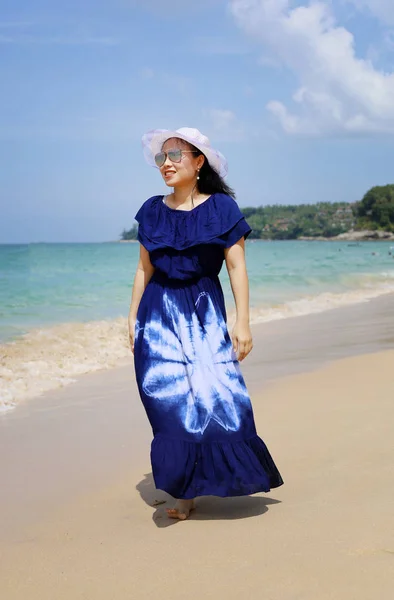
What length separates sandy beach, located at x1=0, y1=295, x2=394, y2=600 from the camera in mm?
2805

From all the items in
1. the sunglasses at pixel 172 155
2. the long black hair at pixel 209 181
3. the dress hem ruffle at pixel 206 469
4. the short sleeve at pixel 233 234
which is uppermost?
the sunglasses at pixel 172 155

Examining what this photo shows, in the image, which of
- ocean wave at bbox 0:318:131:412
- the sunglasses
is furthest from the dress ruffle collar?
ocean wave at bbox 0:318:131:412

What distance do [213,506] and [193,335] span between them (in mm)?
833

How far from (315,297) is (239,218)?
16.2 metres

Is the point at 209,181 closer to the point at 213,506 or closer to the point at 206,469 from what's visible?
the point at 206,469

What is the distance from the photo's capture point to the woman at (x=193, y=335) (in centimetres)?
350

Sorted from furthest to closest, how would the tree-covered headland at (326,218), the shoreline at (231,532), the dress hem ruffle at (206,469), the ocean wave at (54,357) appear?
the tree-covered headland at (326,218) < the ocean wave at (54,357) < the dress hem ruffle at (206,469) < the shoreline at (231,532)

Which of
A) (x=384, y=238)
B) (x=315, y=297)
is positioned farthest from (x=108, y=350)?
(x=384, y=238)

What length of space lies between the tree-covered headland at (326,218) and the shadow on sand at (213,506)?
118627mm

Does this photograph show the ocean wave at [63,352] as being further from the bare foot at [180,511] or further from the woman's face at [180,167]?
the woman's face at [180,167]

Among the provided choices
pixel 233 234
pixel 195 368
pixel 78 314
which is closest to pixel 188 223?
pixel 233 234

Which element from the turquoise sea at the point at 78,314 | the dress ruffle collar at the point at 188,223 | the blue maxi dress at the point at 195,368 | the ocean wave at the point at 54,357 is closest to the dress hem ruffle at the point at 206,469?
the blue maxi dress at the point at 195,368

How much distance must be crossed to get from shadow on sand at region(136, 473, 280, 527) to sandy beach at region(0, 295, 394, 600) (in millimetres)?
12

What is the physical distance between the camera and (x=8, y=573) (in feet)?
9.94
